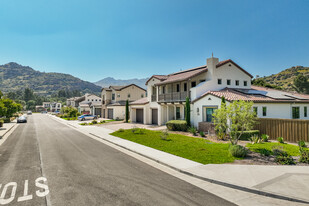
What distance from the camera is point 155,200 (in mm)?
5793

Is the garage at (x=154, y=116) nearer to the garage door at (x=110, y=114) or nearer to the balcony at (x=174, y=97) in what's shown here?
the balcony at (x=174, y=97)

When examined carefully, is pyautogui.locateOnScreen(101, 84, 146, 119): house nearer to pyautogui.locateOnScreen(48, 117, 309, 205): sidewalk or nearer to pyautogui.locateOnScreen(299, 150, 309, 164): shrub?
pyautogui.locateOnScreen(48, 117, 309, 205): sidewalk

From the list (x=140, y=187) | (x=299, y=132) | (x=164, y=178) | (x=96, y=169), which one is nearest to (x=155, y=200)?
(x=140, y=187)

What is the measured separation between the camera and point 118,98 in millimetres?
A: 43500

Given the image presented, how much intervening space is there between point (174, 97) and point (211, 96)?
20.6ft

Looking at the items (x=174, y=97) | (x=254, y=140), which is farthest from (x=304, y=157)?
(x=174, y=97)

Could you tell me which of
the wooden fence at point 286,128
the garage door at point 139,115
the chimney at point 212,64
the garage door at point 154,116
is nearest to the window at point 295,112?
the wooden fence at point 286,128

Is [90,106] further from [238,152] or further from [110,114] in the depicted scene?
[238,152]

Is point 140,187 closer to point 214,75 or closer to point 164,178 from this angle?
point 164,178

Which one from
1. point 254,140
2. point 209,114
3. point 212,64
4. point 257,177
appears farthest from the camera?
point 212,64

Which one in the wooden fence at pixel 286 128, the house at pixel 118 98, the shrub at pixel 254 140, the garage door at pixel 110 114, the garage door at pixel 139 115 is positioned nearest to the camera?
the wooden fence at pixel 286 128

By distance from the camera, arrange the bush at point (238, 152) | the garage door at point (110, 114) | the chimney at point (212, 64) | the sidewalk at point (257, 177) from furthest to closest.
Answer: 1. the garage door at point (110, 114)
2. the chimney at point (212, 64)
3. the bush at point (238, 152)
4. the sidewalk at point (257, 177)

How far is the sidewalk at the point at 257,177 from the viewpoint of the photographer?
6121 millimetres

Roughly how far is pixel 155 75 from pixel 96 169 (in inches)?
931
